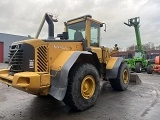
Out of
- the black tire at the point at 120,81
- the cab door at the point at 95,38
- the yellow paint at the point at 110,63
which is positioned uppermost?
the cab door at the point at 95,38

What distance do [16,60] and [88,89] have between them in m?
1.94

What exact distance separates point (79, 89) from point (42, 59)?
1.11 m

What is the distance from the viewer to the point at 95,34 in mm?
6551

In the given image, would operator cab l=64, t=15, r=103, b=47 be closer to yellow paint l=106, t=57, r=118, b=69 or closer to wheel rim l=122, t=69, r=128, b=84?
yellow paint l=106, t=57, r=118, b=69

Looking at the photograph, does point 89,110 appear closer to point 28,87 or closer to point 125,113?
point 125,113

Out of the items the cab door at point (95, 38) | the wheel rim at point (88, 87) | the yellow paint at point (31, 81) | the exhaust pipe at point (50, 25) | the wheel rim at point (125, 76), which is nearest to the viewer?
the yellow paint at point (31, 81)

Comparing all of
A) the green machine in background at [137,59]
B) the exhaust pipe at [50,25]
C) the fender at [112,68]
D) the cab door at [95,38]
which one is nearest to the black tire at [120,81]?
the fender at [112,68]

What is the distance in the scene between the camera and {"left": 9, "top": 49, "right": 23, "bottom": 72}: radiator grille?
4707mm

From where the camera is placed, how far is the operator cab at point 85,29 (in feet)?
19.9

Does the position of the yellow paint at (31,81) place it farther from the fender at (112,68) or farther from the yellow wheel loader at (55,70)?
the fender at (112,68)

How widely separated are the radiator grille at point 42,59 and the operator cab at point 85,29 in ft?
4.90

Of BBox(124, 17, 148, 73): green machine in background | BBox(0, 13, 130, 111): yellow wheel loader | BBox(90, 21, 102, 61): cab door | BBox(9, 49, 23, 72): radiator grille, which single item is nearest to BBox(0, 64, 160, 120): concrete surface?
BBox(0, 13, 130, 111): yellow wheel loader

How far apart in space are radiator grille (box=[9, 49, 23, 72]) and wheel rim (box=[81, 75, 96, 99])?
156cm

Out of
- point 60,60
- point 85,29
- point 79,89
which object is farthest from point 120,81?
point 60,60
